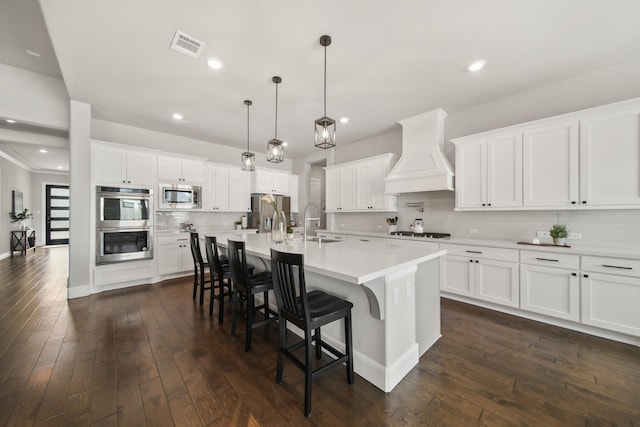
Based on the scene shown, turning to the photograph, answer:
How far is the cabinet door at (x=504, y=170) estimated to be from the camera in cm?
319

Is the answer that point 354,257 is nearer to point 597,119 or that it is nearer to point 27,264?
point 597,119

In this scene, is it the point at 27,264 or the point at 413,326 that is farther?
the point at 27,264

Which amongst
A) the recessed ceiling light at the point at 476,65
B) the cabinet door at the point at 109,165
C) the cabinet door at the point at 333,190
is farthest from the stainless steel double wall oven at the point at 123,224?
the recessed ceiling light at the point at 476,65

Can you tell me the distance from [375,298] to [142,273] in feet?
14.4

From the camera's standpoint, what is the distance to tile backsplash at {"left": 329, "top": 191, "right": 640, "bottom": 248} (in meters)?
2.79

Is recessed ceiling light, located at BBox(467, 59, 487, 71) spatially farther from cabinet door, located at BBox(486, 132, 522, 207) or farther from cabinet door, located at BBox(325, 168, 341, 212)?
cabinet door, located at BBox(325, 168, 341, 212)

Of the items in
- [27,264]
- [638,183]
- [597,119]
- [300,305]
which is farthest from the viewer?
[27,264]

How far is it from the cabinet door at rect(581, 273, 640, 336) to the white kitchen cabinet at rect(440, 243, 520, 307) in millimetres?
585

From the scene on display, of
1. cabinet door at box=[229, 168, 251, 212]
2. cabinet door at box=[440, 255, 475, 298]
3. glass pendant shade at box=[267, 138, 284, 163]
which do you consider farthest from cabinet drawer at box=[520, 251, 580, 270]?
cabinet door at box=[229, 168, 251, 212]

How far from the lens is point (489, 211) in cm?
369

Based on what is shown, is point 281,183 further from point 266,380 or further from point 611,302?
point 611,302

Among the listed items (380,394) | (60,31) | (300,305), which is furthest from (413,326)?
(60,31)

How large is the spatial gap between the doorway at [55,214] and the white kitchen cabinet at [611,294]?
14.4 m

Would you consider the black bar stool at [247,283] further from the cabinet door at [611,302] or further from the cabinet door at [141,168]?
the cabinet door at [611,302]
